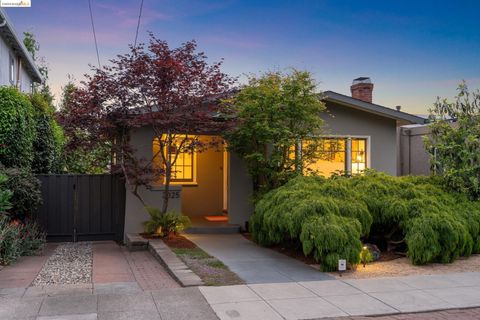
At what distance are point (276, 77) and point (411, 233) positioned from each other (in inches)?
189

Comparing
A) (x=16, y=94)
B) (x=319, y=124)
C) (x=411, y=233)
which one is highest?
(x=16, y=94)

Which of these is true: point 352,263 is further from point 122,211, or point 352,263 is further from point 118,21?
point 118,21

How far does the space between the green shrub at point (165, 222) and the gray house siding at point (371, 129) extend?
191 inches

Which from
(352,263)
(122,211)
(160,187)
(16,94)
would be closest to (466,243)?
(352,263)

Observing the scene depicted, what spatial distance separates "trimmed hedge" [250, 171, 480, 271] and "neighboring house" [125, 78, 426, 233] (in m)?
2.40

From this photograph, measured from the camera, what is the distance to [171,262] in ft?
24.5

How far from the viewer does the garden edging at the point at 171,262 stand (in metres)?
6.31

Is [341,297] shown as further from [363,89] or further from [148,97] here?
[363,89]

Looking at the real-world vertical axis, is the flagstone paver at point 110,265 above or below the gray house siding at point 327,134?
below

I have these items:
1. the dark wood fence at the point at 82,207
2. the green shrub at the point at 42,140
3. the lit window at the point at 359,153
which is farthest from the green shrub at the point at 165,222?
the lit window at the point at 359,153

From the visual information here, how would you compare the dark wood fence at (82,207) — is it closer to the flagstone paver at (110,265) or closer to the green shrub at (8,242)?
the flagstone paver at (110,265)

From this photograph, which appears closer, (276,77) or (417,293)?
(417,293)

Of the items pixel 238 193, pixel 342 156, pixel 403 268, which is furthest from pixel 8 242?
pixel 342 156

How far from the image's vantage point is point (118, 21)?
49.1 ft
